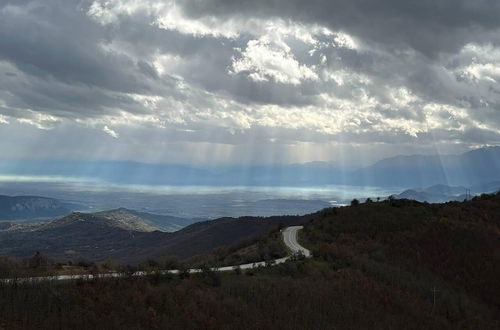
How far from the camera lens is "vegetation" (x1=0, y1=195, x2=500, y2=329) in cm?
2523

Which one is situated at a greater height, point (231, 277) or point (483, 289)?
point (231, 277)

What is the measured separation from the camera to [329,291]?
119 ft

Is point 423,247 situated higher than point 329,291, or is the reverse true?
point 423,247

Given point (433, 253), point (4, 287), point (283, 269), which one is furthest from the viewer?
point (433, 253)

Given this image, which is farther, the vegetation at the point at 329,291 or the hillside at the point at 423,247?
the hillside at the point at 423,247

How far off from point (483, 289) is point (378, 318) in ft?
84.5

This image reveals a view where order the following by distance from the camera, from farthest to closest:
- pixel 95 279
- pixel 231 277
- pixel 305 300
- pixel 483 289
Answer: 1. pixel 483 289
2. pixel 231 277
3. pixel 305 300
4. pixel 95 279

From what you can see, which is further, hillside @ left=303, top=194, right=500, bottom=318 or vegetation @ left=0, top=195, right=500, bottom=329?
hillside @ left=303, top=194, right=500, bottom=318

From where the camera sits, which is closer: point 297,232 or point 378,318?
point 378,318

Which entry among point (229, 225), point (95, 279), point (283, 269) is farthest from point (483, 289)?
point (229, 225)

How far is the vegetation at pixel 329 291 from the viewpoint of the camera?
993 inches

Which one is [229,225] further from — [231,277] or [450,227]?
[231,277]

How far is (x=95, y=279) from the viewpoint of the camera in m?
29.1

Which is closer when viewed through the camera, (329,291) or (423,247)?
(329,291)
